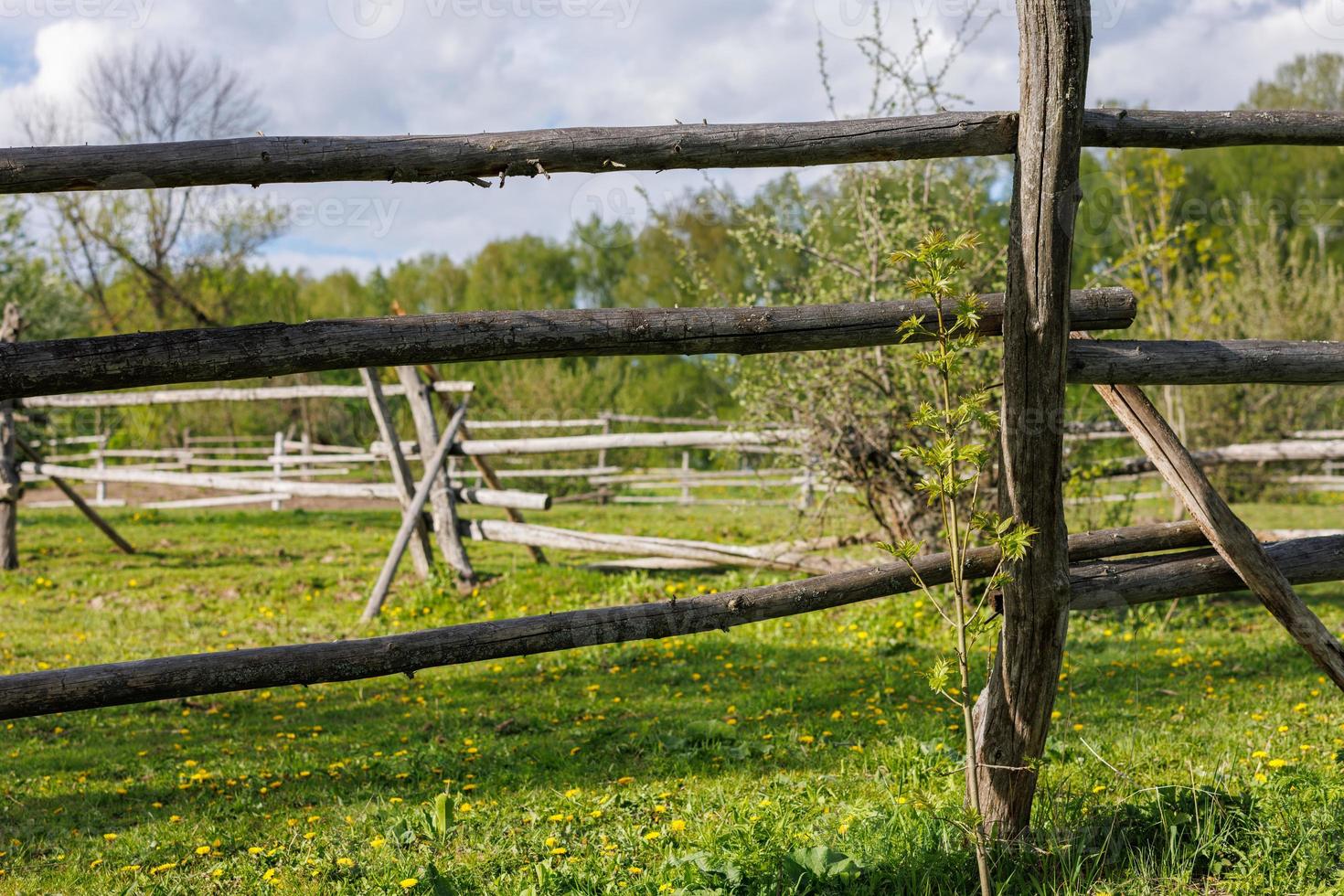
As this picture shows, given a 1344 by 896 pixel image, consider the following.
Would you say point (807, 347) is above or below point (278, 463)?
above

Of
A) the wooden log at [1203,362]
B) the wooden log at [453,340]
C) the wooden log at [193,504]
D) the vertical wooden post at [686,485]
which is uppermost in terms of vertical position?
the wooden log at [453,340]

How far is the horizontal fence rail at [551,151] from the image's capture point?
7.09 feet

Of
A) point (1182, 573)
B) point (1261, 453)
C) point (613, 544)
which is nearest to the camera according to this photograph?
point (1182, 573)

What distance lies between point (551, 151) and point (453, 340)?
1.63 feet

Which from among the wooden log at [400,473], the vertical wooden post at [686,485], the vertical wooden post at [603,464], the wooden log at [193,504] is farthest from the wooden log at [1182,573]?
the wooden log at [193,504]

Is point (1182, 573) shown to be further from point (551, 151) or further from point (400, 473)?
point (400, 473)

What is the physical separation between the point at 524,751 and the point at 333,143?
271cm

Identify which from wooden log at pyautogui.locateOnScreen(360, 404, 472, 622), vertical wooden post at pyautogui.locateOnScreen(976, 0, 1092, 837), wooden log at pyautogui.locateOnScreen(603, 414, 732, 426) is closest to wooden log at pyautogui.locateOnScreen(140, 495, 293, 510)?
wooden log at pyautogui.locateOnScreen(603, 414, 732, 426)

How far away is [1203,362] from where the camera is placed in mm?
2744

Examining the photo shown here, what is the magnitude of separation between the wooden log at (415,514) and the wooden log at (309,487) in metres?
0.37

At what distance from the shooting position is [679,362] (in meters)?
28.8

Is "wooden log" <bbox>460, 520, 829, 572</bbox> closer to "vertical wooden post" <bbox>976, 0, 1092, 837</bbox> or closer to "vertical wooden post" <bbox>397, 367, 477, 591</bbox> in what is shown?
"vertical wooden post" <bbox>397, 367, 477, 591</bbox>

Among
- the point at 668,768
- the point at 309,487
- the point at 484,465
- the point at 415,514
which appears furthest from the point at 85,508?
the point at 668,768

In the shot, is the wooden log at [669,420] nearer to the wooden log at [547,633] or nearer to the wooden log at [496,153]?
the wooden log at [547,633]
